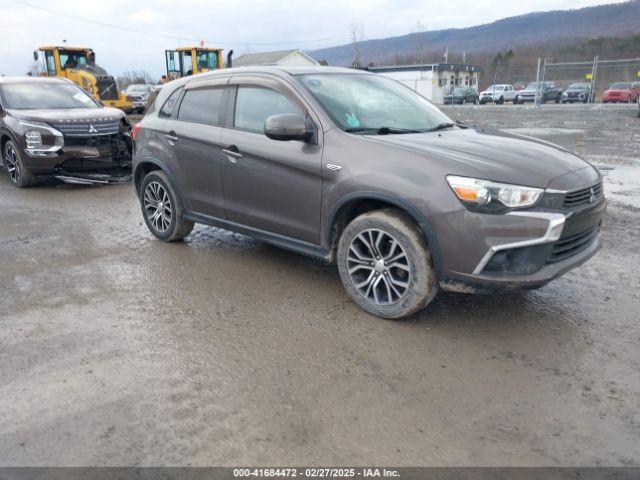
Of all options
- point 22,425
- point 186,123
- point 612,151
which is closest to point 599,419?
point 22,425

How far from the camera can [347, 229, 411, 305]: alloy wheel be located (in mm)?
3764

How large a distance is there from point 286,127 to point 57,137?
19.1ft

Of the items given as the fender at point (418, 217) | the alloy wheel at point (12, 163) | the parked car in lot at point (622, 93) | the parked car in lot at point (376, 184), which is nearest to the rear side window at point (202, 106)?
the parked car in lot at point (376, 184)

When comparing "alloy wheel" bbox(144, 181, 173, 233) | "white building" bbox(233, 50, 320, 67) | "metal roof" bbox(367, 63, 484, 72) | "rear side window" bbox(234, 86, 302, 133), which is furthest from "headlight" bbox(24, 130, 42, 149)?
"white building" bbox(233, 50, 320, 67)

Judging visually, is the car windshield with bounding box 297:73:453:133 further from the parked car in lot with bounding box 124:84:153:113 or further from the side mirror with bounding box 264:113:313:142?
the parked car in lot with bounding box 124:84:153:113

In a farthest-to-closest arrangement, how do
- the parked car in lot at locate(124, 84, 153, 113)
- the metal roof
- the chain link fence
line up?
the metal roof < the chain link fence < the parked car in lot at locate(124, 84, 153, 113)

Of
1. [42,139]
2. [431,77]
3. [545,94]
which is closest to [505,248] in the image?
[42,139]

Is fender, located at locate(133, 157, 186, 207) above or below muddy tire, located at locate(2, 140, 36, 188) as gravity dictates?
above

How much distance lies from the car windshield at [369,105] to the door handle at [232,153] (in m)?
0.83

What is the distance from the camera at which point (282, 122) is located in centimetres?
398

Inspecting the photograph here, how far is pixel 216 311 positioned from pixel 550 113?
24.6 m

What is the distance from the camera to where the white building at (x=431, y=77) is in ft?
160

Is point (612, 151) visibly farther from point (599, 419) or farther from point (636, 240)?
point (599, 419)

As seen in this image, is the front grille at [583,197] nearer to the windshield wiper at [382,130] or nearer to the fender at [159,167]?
the windshield wiper at [382,130]
